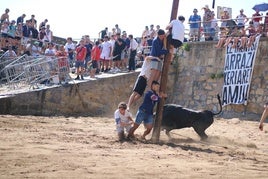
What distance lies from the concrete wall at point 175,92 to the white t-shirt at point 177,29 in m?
7.07

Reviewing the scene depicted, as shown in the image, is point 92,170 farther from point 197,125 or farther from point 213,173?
point 197,125

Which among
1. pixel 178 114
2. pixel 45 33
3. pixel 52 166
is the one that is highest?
pixel 45 33

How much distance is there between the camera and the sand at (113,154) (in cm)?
718

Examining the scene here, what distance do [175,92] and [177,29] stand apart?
10351 millimetres

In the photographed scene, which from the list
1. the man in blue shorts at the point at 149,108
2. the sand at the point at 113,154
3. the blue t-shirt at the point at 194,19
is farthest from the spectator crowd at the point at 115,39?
the man in blue shorts at the point at 149,108

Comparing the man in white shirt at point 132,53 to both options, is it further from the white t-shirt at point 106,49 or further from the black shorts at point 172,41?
the black shorts at point 172,41

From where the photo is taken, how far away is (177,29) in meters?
11.0

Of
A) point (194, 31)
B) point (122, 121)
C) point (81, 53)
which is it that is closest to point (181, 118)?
point (122, 121)

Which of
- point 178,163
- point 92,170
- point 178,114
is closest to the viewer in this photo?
point 92,170

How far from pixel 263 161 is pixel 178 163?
1823 mm

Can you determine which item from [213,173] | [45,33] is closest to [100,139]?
[213,173]

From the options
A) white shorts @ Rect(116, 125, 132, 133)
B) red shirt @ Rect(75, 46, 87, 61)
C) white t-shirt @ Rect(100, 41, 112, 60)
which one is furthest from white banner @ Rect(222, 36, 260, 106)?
white shorts @ Rect(116, 125, 132, 133)

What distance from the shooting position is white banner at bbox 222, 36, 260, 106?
18000 millimetres

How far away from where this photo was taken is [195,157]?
8.94 meters
